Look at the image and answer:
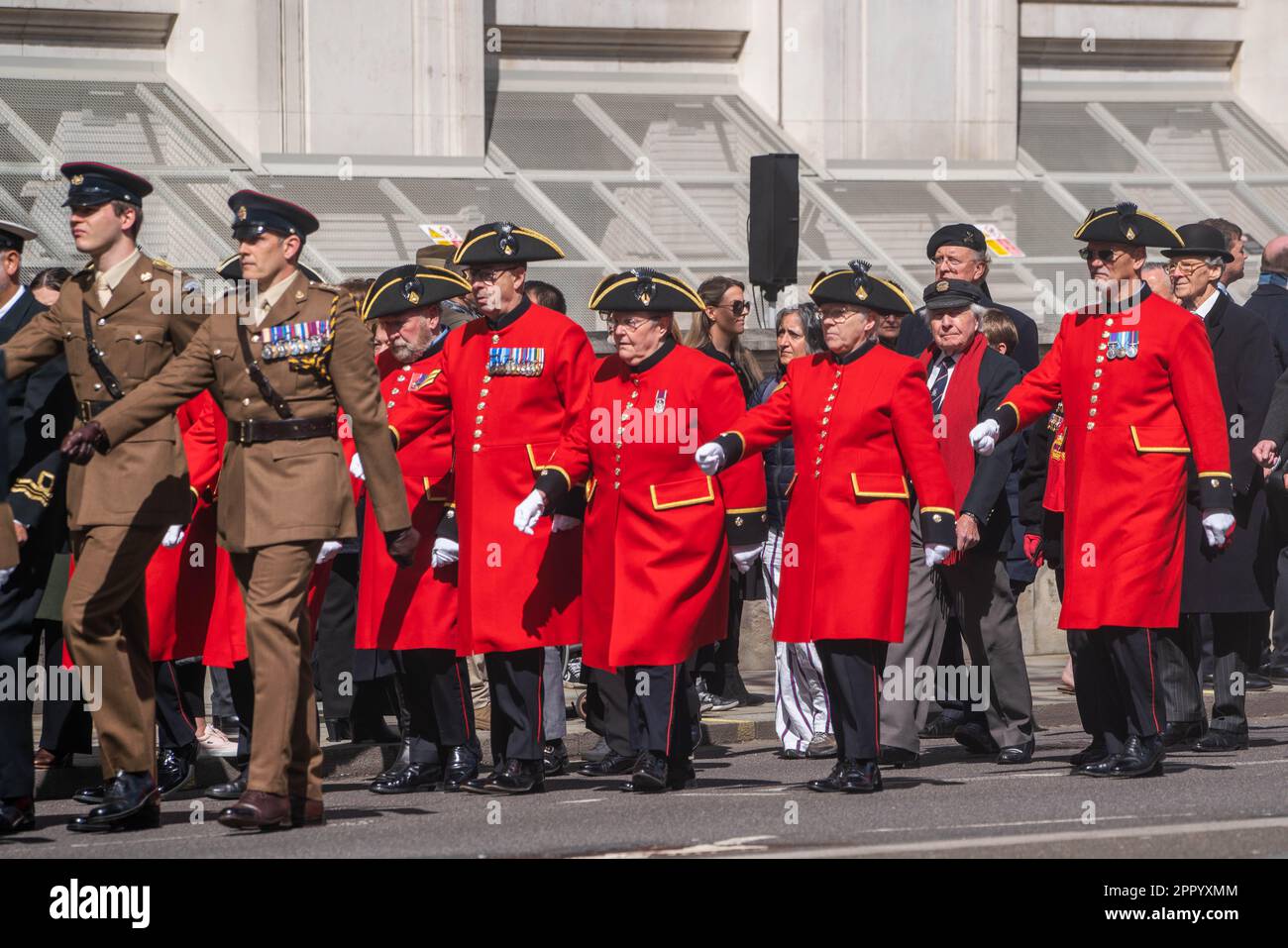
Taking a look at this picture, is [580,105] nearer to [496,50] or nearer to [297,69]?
[496,50]

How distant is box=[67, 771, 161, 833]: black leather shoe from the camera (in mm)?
8727

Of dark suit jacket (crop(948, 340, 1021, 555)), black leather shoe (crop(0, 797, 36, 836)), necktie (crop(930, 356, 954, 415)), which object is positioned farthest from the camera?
necktie (crop(930, 356, 954, 415))

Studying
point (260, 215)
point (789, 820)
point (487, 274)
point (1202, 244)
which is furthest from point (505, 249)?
point (1202, 244)

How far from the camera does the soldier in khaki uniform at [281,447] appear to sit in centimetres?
853

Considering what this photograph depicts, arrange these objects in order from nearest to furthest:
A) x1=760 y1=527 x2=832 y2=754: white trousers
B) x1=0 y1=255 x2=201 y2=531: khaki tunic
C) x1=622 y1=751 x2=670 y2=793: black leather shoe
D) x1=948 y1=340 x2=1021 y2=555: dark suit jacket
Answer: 1. x1=0 y1=255 x2=201 y2=531: khaki tunic
2. x1=622 y1=751 x2=670 y2=793: black leather shoe
3. x1=948 y1=340 x2=1021 y2=555: dark suit jacket
4. x1=760 y1=527 x2=832 y2=754: white trousers

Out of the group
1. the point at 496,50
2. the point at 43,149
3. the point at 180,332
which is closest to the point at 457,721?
the point at 180,332

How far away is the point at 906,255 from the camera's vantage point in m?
19.8

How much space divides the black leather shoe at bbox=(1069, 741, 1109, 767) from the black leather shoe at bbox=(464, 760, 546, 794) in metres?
2.18

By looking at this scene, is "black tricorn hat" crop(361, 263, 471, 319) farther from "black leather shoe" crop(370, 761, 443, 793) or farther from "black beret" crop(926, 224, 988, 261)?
"black beret" crop(926, 224, 988, 261)

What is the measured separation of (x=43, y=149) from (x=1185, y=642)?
9024 millimetres

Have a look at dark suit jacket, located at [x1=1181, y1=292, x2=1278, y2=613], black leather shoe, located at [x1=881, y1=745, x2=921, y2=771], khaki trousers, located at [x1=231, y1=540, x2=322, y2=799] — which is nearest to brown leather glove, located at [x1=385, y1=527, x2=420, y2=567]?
khaki trousers, located at [x1=231, y1=540, x2=322, y2=799]

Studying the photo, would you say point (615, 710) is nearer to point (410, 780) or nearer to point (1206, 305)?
point (410, 780)

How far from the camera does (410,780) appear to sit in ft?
32.5
